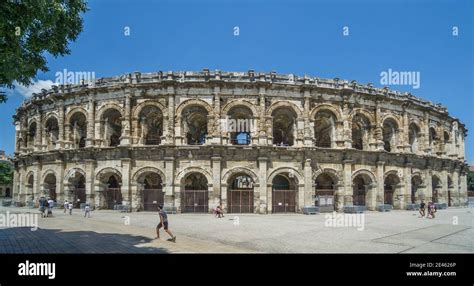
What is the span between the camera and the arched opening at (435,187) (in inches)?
1117

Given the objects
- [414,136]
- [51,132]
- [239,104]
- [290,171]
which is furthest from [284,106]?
[51,132]

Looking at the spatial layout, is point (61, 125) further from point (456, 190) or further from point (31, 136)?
point (456, 190)

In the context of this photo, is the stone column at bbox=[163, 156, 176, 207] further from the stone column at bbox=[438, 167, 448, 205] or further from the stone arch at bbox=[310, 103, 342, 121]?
the stone column at bbox=[438, 167, 448, 205]

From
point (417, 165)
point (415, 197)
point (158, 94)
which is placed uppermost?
point (158, 94)

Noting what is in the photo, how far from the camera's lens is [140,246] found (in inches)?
352

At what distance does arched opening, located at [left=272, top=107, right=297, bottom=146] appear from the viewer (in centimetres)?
2261

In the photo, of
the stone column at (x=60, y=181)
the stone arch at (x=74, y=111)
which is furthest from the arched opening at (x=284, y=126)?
the stone column at (x=60, y=181)

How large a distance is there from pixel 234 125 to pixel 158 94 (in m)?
5.97

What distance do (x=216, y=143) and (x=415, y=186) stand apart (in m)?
18.8

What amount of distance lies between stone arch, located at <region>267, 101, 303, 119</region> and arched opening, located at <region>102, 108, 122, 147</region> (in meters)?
11.1

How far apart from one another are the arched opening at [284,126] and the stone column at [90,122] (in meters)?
13.6

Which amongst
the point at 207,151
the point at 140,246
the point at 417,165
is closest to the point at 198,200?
the point at 207,151

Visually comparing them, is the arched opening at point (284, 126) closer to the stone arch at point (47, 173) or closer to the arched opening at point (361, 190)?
the arched opening at point (361, 190)
